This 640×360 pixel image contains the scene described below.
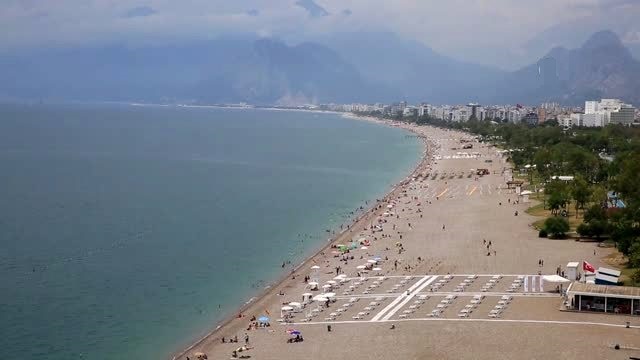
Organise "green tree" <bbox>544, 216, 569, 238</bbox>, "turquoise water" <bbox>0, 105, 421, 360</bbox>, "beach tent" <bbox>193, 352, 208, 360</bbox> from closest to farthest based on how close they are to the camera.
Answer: "beach tent" <bbox>193, 352, 208, 360</bbox>, "turquoise water" <bbox>0, 105, 421, 360</bbox>, "green tree" <bbox>544, 216, 569, 238</bbox>

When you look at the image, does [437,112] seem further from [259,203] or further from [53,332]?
[53,332]

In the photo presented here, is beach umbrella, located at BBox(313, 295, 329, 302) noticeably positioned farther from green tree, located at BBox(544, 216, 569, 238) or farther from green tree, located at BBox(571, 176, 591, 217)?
green tree, located at BBox(571, 176, 591, 217)

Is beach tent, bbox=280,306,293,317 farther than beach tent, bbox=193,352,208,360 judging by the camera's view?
Yes

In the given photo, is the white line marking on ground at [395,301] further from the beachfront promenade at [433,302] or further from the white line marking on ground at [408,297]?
the white line marking on ground at [408,297]

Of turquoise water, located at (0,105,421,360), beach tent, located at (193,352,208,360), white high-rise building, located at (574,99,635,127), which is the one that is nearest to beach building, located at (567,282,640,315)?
beach tent, located at (193,352,208,360)

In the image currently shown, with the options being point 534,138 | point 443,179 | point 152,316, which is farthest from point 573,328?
point 534,138

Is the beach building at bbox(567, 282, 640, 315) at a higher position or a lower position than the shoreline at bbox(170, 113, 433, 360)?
higher

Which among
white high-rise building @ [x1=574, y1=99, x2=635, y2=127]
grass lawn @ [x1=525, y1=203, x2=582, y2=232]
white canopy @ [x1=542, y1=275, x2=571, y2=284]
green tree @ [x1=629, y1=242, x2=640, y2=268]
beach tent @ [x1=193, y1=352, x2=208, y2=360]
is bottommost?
beach tent @ [x1=193, y1=352, x2=208, y2=360]

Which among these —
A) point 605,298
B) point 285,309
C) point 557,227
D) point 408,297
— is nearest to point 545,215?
point 557,227
